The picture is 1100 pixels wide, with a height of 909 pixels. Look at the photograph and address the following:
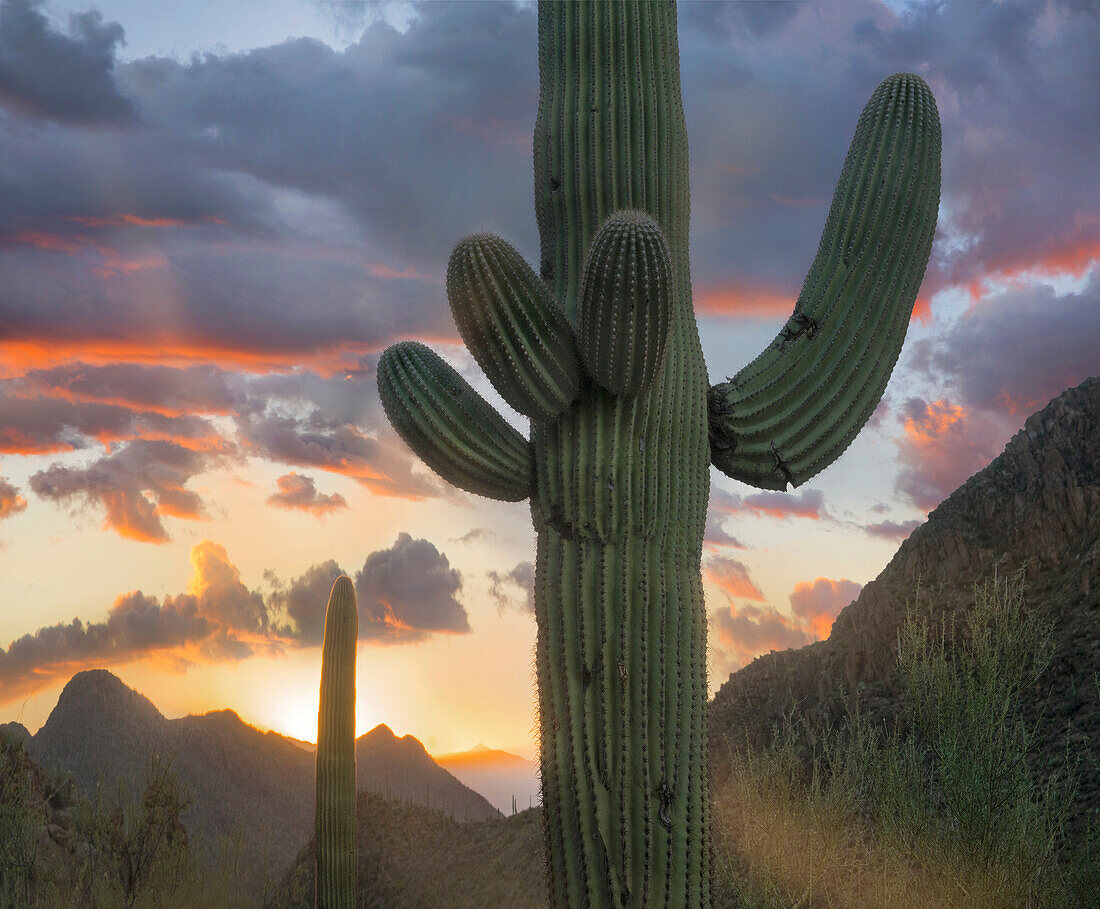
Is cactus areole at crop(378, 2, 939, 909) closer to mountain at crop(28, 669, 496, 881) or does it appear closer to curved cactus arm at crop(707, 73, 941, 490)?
curved cactus arm at crop(707, 73, 941, 490)

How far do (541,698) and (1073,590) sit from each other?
1641 cm

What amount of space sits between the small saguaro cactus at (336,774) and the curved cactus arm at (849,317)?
Result: 8.62 metres

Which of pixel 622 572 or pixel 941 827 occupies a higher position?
pixel 622 572

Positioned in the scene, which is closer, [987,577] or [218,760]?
[987,577]

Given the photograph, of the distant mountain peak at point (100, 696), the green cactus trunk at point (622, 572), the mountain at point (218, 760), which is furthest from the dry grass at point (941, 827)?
the distant mountain peak at point (100, 696)

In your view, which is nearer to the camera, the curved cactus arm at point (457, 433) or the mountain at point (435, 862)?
the curved cactus arm at point (457, 433)

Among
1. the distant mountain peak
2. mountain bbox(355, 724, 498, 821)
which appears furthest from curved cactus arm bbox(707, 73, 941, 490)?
the distant mountain peak

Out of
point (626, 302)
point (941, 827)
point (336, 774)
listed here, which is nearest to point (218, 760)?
point (336, 774)

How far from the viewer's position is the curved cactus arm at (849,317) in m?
5.32

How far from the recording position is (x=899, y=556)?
2286 centimetres

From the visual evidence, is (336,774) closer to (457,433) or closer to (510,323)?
(457,433)

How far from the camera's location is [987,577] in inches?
638

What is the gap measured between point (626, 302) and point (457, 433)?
1.22m

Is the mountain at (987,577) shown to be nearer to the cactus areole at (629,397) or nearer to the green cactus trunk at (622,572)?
the cactus areole at (629,397)
